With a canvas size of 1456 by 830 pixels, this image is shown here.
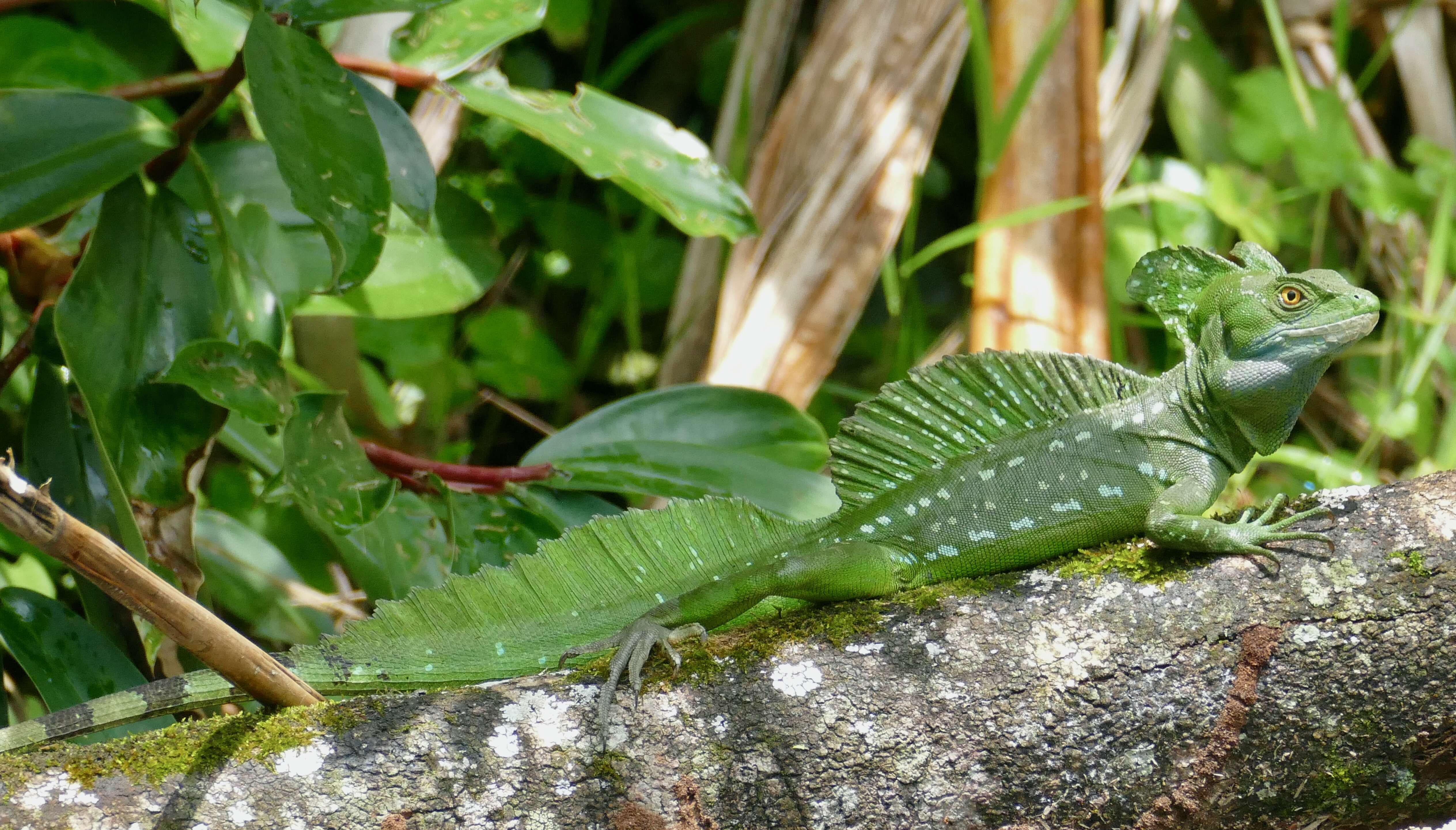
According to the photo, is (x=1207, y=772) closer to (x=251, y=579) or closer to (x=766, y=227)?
(x=251, y=579)

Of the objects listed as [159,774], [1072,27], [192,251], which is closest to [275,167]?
[192,251]

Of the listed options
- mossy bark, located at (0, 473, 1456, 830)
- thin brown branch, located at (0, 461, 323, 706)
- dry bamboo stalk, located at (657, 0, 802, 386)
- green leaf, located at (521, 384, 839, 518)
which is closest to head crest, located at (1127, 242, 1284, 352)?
mossy bark, located at (0, 473, 1456, 830)

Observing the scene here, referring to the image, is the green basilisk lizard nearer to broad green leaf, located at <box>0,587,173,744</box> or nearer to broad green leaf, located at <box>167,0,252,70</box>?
broad green leaf, located at <box>0,587,173,744</box>

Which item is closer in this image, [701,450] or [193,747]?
[193,747]

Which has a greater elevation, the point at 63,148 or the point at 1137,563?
the point at 63,148

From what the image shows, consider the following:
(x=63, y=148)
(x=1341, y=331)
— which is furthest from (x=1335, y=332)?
(x=63, y=148)

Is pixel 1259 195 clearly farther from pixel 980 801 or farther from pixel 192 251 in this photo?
pixel 192 251
